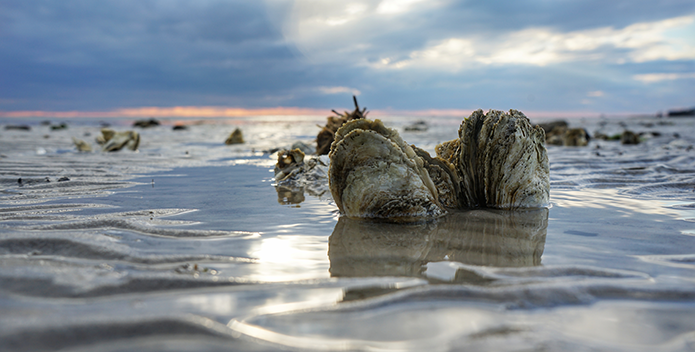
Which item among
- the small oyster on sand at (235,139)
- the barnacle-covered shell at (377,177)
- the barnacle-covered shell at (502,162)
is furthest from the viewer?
the small oyster on sand at (235,139)

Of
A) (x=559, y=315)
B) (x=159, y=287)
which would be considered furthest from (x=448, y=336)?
(x=159, y=287)

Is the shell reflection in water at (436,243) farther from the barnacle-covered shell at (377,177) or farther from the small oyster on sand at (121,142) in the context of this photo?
the small oyster on sand at (121,142)

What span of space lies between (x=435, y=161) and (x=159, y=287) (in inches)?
97.5

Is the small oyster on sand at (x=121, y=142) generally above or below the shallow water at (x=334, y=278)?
above

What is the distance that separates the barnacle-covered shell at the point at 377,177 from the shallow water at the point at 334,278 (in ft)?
0.61

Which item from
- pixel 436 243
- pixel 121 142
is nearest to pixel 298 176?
pixel 436 243

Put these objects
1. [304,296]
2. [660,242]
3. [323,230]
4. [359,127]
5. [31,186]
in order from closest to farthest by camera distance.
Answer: [304,296], [660,242], [323,230], [359,127], [31,186]

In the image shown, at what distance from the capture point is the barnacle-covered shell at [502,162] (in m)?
3.36

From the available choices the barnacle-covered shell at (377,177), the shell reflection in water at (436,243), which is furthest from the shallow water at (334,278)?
the barnacle-covered shell at (377,177)

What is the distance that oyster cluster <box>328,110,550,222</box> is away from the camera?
3020 mm

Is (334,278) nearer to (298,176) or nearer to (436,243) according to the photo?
(436,243)

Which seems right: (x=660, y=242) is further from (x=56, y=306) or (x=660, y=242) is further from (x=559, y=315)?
(x=56, y=306)

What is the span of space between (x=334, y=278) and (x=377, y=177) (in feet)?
4.04

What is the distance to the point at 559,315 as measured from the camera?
1.57 metres
